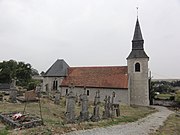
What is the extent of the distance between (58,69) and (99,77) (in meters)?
9.67

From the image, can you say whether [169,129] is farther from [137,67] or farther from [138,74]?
[137,67]

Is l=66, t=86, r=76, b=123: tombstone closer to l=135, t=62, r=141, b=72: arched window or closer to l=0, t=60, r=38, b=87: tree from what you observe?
l=135, t=62, r=141, b=72: arched window

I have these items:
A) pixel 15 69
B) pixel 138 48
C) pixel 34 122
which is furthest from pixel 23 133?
pixel 15 69

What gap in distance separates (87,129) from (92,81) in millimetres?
23269

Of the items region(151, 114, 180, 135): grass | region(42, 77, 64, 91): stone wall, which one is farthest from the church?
region(151, 114, 180, 135): grass

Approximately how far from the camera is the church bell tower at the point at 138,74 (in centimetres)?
3197

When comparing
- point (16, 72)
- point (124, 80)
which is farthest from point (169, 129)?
point (16, 72)

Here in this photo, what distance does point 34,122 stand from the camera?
11.1 meters

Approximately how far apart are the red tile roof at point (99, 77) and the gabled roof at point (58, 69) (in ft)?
4.11

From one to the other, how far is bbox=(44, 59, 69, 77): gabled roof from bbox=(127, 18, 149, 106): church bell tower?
13407 millimetres

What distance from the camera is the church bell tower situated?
105ft

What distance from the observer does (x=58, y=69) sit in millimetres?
39594

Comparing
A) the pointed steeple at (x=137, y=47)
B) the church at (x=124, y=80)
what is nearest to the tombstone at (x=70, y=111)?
the church at (x=124, y=80)

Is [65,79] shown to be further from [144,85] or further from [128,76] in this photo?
[144,85]
